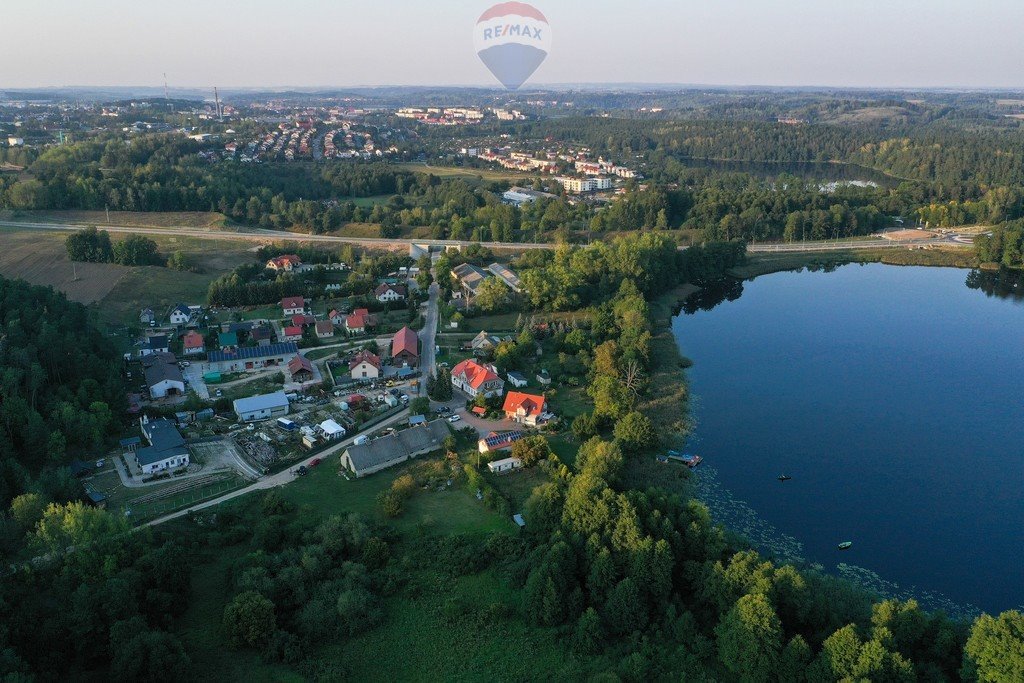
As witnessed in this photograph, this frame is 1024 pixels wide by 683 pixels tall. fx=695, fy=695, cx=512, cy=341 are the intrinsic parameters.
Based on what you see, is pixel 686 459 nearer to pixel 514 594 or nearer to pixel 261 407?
pixel 514 594

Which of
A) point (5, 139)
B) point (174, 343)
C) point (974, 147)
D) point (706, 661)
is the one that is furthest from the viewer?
point (974, 147)

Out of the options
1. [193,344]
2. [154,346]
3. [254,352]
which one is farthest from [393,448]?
[154,346]

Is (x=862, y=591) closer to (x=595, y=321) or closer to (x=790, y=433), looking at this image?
(x=790, y=433)

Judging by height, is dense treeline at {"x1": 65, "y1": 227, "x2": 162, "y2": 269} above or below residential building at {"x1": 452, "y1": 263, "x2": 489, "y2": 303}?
above

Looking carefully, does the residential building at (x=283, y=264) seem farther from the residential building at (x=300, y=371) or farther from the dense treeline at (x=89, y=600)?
the dense treeline at (x=89, y=600)

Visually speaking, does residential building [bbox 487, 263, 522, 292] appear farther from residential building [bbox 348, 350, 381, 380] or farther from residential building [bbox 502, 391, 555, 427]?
residential building [bbox 502, 391, 555, 427]

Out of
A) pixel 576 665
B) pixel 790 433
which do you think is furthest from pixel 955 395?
pixel 576 665

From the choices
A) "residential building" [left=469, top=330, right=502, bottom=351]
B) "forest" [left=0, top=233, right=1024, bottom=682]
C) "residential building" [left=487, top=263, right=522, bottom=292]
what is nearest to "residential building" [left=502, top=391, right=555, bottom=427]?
"forest" [left=0, top=233, right=1024, bottom=682]

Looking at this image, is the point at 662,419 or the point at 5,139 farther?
the point at 5,139
